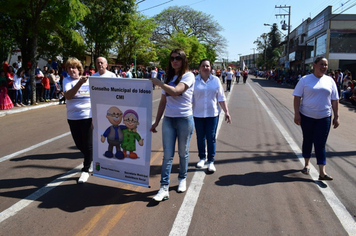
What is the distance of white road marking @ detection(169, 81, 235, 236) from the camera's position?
10.7ft

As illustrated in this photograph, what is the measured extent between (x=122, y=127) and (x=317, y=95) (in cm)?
299

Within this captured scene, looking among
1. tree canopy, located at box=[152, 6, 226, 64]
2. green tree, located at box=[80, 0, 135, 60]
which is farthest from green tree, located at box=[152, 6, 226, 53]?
green tree, located at box=[80, 0, 135, 60]

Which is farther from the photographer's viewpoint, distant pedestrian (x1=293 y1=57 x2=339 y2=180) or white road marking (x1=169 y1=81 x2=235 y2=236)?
distant pedestrian (x1=293 y1=57 x2=339 y2=180)

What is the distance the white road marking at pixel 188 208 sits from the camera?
326 centimetres

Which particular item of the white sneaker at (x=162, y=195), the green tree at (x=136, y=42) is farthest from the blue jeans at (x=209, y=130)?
the green tree at (x=136, y=42)

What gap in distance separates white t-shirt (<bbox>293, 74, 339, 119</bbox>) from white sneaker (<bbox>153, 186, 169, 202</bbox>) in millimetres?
2556

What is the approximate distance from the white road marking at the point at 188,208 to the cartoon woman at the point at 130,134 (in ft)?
2.97

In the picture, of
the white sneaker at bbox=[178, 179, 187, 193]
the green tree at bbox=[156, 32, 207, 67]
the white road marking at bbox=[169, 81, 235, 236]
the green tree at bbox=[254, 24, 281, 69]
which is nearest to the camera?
the white road marking at bbox=[169, 81, 235, 236]

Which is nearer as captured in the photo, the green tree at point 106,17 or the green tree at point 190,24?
the green tree at point 106,17

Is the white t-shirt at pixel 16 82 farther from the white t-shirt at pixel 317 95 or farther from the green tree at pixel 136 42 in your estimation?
the green tree at pixel 136 42

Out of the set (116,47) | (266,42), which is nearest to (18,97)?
(116,47)

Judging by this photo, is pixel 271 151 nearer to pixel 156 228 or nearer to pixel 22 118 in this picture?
pixel 156 228

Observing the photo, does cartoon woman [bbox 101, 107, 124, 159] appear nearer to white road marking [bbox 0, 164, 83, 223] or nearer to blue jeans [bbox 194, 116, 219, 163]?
white road marking [bbox 0, 164, 83, 223]

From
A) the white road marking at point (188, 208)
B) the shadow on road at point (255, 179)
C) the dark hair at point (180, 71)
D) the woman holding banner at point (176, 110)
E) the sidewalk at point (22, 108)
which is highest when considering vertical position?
the dark hair at point (180, 71)
